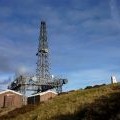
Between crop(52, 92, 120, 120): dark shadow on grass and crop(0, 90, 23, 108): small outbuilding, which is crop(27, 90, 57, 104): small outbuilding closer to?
crop(0, 90, 23, 108): small outbuilding

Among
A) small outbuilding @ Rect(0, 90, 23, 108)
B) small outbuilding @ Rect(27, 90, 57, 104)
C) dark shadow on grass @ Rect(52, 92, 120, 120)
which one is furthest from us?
small outbuilding @ Rect(0, 90, 23, 108)

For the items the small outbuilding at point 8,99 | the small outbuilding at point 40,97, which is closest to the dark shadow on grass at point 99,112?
the small outbuilding at point 40,97

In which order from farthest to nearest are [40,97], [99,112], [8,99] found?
[8,99]
[40,97]
[99,112]

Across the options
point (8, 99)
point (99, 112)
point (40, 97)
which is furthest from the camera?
point (8, 99)

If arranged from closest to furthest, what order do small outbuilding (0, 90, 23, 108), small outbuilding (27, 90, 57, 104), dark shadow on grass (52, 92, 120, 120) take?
dark shadow on grass (52, 92, 120, 120) → small outbuilding (27, 90, 57, 104) → small outbuilding (0, 90, 23, 108)

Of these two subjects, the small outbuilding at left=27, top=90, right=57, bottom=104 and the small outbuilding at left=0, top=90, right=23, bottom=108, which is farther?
the small outbuilding at left=0, top=90, right=23, bottom=108

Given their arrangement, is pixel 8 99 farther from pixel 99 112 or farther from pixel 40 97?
pixel 99 112

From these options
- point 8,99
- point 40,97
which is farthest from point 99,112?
point 8,99

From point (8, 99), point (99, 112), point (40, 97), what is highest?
point (8, 99)

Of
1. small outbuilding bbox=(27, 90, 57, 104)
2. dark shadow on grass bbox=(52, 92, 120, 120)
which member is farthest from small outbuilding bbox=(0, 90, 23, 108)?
dark shadow on grass bbox=(52, 92, 120, 120)

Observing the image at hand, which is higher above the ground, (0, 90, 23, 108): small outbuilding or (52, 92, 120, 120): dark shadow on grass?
(0, 90, 23, 108): small outbuilding

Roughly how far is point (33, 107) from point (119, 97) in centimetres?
1488

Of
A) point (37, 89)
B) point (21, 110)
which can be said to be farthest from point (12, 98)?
point (21, 110)

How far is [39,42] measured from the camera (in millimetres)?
134000
